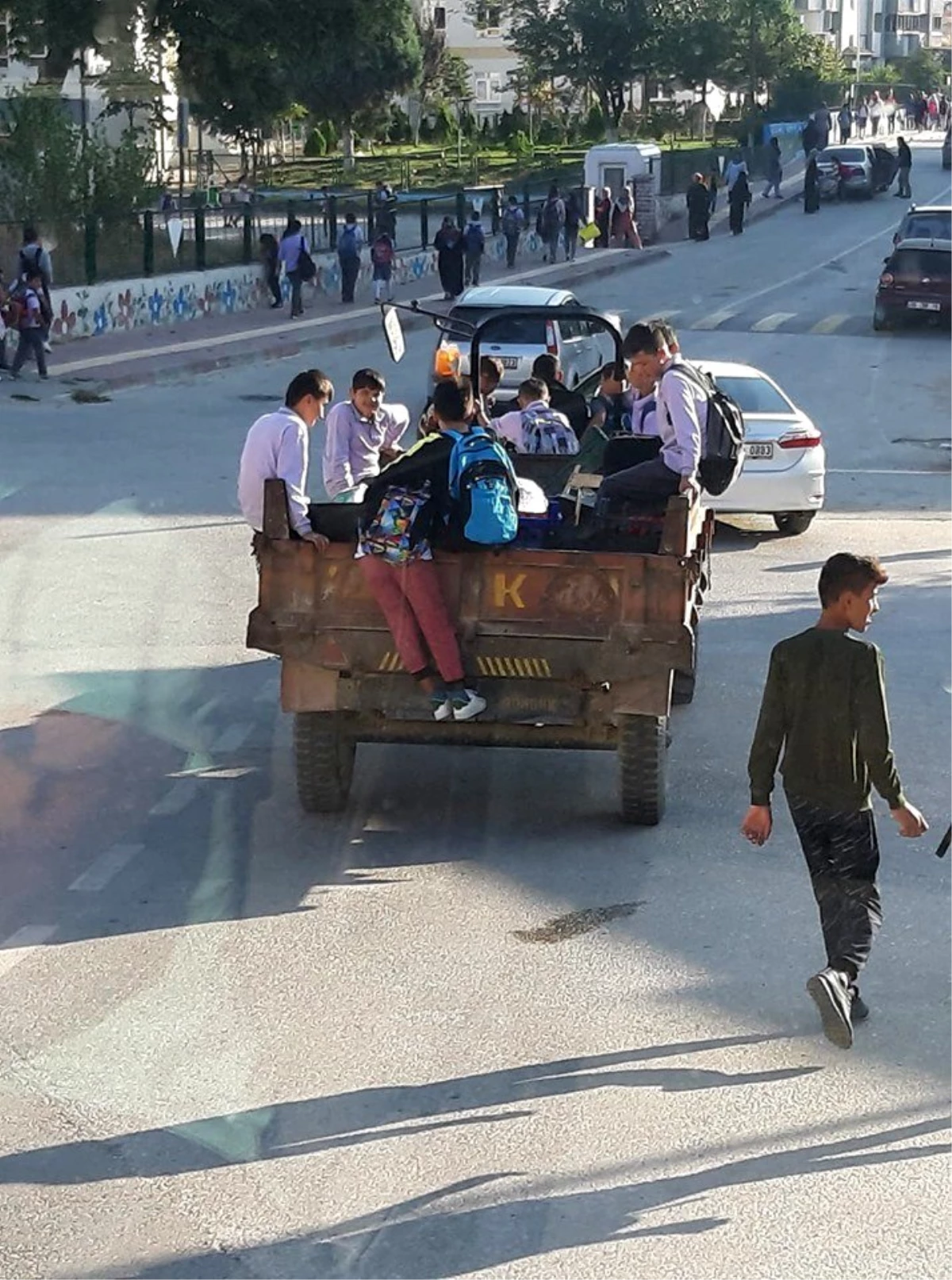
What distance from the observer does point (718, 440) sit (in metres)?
9.85

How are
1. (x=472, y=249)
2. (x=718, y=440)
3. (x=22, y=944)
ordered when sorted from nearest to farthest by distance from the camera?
(x=22, y=944) < (x=718, y=440) < (x=472, y=249)

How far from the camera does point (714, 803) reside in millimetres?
9562

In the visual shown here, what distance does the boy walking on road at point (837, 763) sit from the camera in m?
6.46

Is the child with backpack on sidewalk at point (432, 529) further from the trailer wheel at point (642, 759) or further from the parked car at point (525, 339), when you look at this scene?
the parked car at point (525, 339)

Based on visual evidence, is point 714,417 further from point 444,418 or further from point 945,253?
point 945,253

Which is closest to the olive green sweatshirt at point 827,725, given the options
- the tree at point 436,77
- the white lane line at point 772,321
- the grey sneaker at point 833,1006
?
the grey sneaker at point 833,1006

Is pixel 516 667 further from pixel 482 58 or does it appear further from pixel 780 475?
pixel 482 58

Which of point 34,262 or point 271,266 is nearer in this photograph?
point 34,262

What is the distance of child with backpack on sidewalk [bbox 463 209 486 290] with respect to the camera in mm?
39562

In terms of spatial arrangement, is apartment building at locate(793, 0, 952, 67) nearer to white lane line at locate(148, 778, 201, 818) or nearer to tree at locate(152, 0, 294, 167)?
tree at locate(152, 0, 294, 167)

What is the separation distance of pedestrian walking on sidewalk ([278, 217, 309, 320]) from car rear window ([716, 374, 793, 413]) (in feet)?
57.5

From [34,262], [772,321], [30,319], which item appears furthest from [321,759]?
[772,321]

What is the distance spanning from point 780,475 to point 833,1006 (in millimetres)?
10355

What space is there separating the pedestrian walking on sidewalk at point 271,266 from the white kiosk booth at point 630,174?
61.3ft
